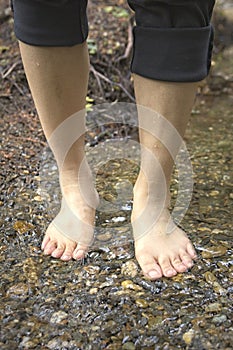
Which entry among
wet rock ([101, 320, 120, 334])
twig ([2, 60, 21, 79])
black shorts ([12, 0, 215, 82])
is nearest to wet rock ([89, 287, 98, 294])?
wet rock ([101, 320, 120, 334])

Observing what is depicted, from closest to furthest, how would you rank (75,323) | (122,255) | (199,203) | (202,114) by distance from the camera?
(75,323), (122,255), (199,203), (202,114)

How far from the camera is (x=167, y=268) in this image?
1.25 metres

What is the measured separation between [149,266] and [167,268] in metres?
0.05

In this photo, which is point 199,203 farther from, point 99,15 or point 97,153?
point 99,15

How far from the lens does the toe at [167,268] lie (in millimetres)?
1236

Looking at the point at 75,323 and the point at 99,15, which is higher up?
the point at 75,323

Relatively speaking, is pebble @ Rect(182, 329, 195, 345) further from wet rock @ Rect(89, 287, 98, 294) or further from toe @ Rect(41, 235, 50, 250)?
toe @ Rect(41, 235, 50, 250)

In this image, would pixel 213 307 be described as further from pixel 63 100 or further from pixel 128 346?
pixel 63 100

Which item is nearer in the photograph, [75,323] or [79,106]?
[75,323]

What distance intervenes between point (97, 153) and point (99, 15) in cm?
130

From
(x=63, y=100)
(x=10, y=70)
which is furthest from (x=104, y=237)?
(x=10, y=70)

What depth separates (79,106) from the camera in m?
1.33

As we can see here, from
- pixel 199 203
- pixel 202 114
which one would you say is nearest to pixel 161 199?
pixel 199 203

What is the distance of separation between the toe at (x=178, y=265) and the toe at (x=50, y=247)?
33 cm
